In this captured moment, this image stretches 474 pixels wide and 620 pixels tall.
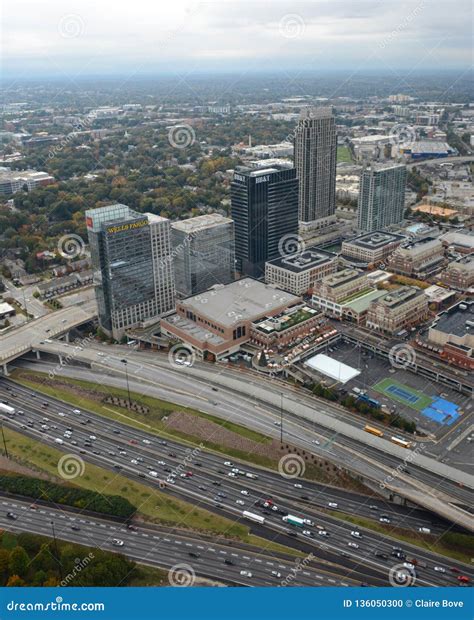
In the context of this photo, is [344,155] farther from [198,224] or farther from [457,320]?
[457,320]

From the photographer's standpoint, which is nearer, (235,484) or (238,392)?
(235,484)

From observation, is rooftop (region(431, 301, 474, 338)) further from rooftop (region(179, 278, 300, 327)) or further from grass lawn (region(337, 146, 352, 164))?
grass lawn (region(337, 146, 352, 164))

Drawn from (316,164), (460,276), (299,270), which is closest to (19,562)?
(299,270)

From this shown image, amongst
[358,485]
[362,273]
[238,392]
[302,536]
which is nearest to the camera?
[302,536]

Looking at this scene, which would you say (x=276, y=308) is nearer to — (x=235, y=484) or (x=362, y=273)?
(x=362, y=273)

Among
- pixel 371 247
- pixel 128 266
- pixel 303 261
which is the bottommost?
pixel 371 247

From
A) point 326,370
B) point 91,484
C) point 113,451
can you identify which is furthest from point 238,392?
point 91,484

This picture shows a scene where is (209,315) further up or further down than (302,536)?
further up
